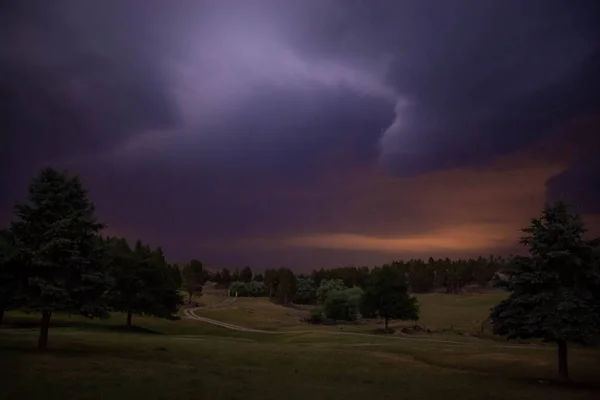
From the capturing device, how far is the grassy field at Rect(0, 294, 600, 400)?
24.1 meters

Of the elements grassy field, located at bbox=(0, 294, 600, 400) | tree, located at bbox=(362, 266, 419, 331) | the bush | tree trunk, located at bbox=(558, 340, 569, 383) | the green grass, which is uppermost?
tree, located at bbox=(362, 266, 419, 331)

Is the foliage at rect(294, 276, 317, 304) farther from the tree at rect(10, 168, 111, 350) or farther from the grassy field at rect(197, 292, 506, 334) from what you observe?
the tree at rect(10, 168, 111, 350)

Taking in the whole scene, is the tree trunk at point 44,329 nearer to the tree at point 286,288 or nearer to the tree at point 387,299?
the tree at point 387,299

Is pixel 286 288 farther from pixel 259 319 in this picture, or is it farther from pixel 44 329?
pixel 44 329

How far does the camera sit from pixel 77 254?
3494 cm

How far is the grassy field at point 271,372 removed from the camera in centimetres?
2414

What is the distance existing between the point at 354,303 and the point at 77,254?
80452 millimetres

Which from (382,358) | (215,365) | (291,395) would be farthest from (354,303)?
(291,395)

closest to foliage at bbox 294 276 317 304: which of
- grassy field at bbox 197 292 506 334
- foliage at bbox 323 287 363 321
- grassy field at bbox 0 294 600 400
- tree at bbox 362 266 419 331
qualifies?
grassy field at bbox 197 292 506 334

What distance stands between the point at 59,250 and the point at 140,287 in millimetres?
39316

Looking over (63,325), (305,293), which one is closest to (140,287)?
(63,325)

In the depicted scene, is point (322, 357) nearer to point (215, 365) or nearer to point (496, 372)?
point (215, 365)

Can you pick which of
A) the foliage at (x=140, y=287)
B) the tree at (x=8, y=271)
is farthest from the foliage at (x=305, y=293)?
the tree at (x=8, y=271)

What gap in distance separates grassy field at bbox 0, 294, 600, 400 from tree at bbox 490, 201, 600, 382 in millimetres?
3233
